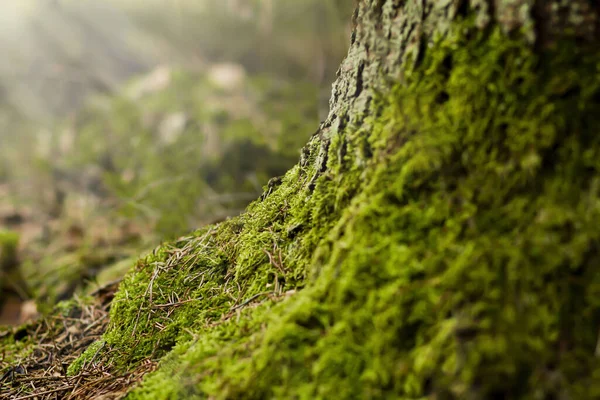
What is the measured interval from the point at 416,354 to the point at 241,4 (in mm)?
8868

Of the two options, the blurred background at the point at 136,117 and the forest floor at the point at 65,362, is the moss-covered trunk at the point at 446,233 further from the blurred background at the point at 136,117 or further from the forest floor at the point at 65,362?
the blurred background at the point at 136,117

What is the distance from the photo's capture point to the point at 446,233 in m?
1.08

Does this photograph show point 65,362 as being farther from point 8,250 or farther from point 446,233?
point 8,250

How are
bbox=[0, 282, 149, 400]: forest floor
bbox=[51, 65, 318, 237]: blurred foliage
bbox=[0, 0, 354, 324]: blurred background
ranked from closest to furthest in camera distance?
1. bbox=[0, 282, 149, 400]: forest floor
2. bbox=[0, 0, 354, 324]: blurred background
3. bbox=[51, 65, 318, 237]: blurred foliage

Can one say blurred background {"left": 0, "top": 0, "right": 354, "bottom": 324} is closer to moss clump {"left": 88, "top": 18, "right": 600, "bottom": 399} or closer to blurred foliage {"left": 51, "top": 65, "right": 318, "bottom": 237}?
blurred foliage {"left": 51, "top": 65, "right": 318, "bottom": 237}

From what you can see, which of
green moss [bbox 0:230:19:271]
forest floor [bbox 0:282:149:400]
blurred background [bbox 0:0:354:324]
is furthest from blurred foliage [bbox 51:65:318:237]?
forest floor [bbox 0:282:149:400]

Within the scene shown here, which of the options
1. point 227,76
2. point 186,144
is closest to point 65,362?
point 186,144

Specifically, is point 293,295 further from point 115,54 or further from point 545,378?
point 115,54

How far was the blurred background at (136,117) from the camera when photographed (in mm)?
5539

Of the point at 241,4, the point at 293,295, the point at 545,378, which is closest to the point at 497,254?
the point at 545,378

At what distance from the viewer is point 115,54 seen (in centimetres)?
917

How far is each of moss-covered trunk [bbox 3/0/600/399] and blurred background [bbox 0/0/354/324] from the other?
3035 millimetres

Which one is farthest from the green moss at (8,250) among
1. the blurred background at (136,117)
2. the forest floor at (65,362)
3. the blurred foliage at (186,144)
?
the forest floor at (65,362)

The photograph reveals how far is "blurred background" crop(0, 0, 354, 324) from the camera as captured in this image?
554 cm
